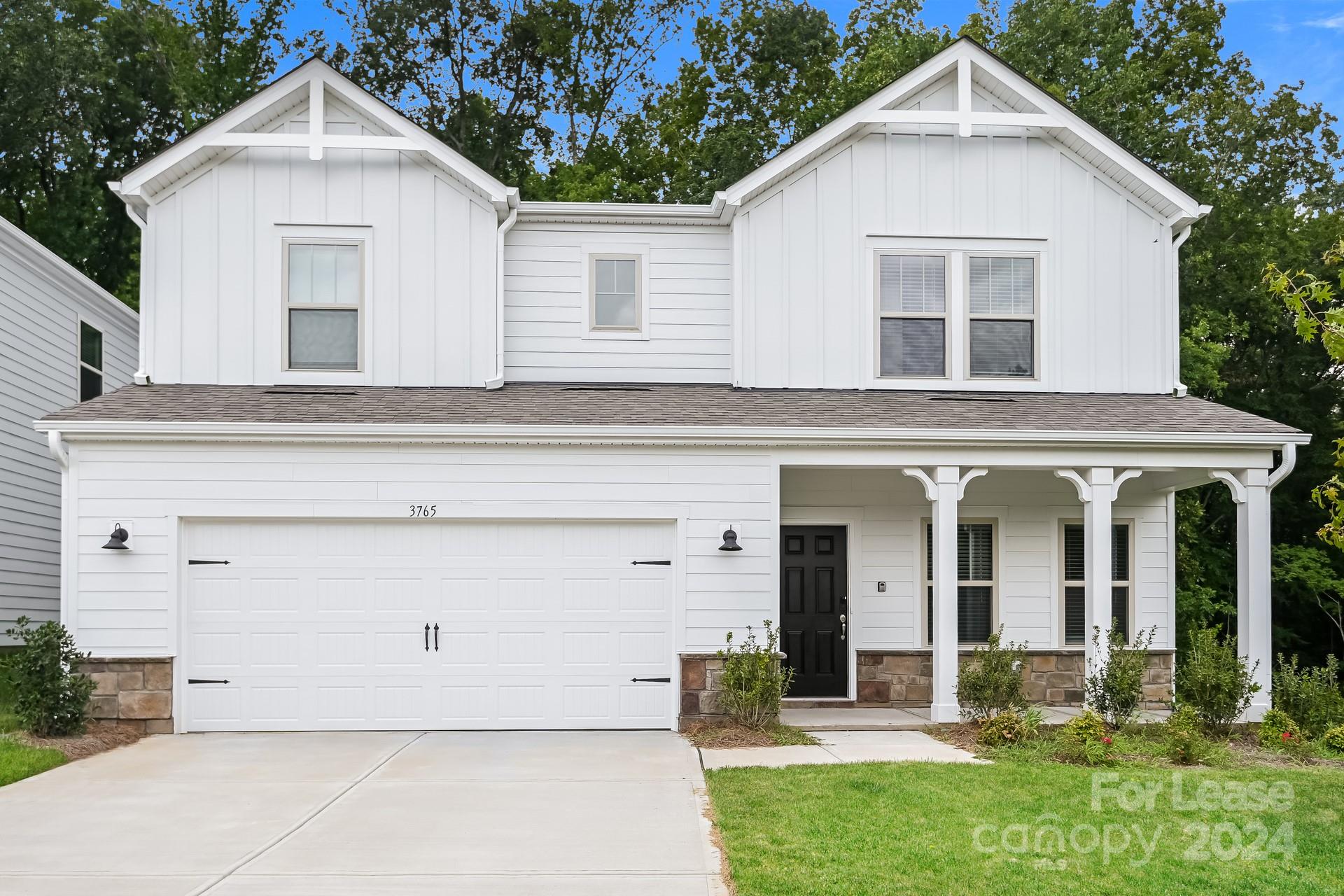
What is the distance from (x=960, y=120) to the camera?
521 inches

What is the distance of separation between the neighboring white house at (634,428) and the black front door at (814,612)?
33 mm

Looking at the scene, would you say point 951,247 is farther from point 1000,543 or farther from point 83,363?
point 83,363

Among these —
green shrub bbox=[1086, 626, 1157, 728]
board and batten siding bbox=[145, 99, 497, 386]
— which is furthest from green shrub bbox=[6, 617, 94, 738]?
green shrub bbox=[1086, 626, 1157, 728]

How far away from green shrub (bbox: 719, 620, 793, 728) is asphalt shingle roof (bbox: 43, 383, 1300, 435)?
2.33m

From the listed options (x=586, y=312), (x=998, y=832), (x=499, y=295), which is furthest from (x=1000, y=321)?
(x=998, y=832)

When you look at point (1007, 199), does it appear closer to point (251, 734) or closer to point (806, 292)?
point (806, 292)

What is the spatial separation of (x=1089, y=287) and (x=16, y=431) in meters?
13.7

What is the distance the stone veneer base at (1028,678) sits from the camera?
43.2ft

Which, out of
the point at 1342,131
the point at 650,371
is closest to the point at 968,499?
the point at 650,371

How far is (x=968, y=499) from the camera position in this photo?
44.2 ft

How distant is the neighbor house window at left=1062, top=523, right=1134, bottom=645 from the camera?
1352 cm

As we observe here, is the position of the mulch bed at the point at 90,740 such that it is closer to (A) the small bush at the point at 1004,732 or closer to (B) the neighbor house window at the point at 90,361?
(B) the neighbor house window at the point at 90,361

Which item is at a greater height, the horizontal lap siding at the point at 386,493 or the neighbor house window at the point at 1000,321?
the neighbor house window at the point at 1000,321

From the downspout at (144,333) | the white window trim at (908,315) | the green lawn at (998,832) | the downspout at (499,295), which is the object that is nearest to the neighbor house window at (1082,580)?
the white window trim at (908,315)
